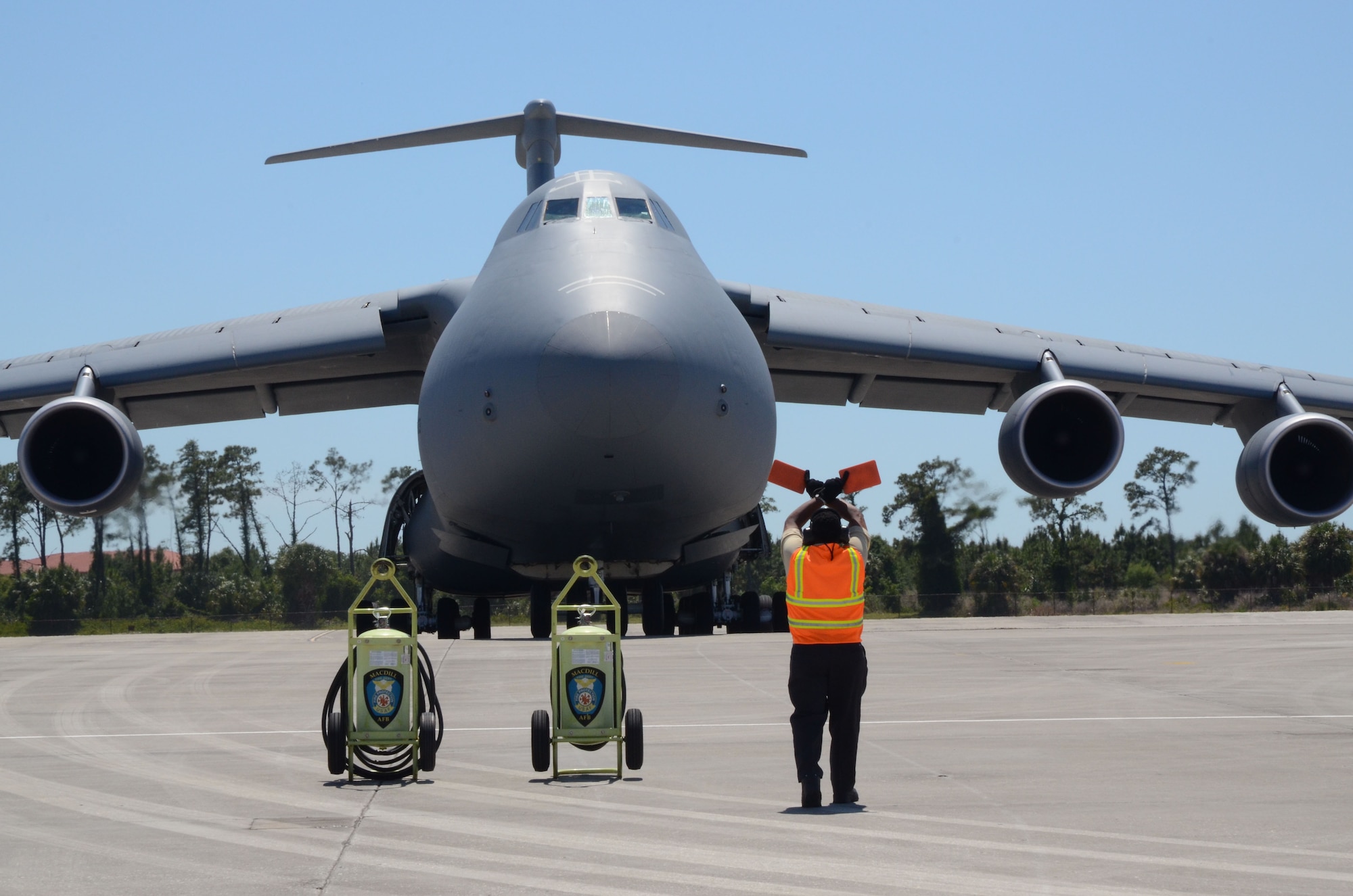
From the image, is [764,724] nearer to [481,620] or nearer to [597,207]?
[597,207]

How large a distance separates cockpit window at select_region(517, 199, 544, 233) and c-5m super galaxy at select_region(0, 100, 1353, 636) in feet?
0.10

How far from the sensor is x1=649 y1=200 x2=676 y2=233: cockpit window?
1253cm

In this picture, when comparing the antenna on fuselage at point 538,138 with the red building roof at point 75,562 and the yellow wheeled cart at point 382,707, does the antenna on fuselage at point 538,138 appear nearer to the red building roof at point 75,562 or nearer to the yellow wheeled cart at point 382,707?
the yellow wheeled cart at point 382,707

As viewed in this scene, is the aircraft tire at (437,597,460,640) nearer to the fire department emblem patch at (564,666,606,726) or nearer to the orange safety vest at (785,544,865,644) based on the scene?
the fire department emblem patch at (564,666,606,726)

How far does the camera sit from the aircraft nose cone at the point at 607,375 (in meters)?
9.96

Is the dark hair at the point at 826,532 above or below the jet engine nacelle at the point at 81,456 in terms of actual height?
below

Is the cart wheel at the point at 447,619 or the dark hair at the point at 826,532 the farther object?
the cart wheel at the point at 447,619

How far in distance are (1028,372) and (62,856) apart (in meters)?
12.4

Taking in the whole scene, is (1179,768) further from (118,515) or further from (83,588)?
(83,588)

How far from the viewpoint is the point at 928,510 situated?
29.3 meters

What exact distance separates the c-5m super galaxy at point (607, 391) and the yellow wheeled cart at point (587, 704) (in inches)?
171

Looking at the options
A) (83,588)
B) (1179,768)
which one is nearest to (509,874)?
(1179,768)

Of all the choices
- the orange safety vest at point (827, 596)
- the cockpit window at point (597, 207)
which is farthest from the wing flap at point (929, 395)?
the orange safety vest at point (827, 596)

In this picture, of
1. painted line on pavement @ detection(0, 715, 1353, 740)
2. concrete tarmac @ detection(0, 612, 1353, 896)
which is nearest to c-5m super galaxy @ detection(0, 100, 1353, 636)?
concrete tarmac @ detection(0, 612, 1353, 896)
